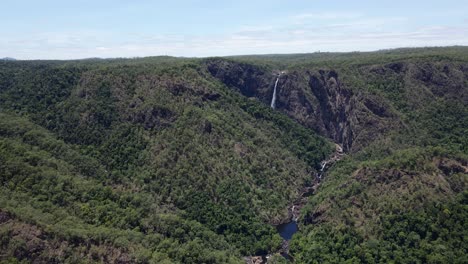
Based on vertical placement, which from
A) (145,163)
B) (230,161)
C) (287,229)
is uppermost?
(145,163)

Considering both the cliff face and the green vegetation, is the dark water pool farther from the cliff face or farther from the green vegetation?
the cliff face

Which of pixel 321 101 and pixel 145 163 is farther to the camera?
pixel 321 101

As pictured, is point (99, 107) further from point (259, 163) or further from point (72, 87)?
point (259, 163)

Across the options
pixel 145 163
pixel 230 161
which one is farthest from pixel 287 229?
pixel 145 163

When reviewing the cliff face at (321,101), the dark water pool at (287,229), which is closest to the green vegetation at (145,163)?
the dark water pool at (287,229)

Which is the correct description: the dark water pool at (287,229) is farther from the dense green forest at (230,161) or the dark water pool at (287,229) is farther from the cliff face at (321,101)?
the cliff face at (321,101)

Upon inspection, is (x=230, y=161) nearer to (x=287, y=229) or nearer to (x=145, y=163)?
(x=145, y=163)

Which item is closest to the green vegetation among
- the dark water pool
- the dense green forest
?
the dense green forest
